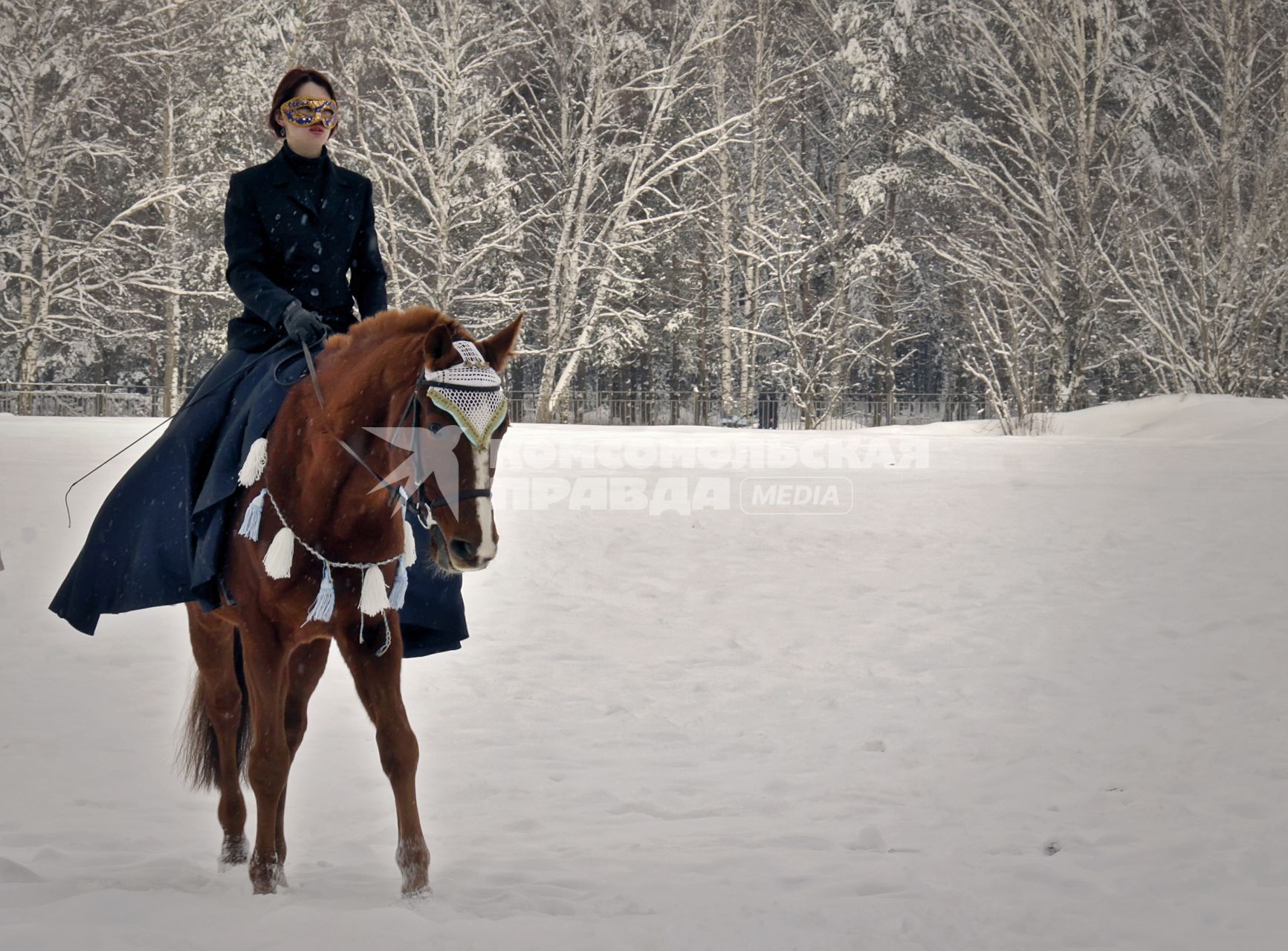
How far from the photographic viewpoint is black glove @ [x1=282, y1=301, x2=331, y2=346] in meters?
4.11

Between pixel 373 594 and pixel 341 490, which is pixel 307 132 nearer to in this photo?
pixel 341 490

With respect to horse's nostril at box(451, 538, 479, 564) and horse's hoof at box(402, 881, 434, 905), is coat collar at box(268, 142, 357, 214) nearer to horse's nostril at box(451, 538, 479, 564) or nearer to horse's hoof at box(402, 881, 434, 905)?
horse's nostril at box(451, 538, 479, 564)

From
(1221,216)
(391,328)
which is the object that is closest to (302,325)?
(391,328)

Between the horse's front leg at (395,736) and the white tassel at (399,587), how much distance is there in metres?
0.12

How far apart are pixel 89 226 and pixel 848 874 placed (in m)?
29.3

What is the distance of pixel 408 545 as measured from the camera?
13.6 ft

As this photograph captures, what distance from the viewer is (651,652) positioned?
8391 millimetres

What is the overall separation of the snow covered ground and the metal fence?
1480cm

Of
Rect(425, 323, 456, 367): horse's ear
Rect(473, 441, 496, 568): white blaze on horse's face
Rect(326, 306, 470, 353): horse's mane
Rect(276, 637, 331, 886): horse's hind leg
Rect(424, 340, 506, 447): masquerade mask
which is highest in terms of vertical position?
Rect(326, 306, 470, 353): horse's mane

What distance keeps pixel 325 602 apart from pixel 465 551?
780 millimetres

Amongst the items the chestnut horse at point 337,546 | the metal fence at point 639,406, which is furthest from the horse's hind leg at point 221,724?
the metal fence at point 639,406

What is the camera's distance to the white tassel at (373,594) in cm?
390

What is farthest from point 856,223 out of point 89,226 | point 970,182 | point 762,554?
point 762,554

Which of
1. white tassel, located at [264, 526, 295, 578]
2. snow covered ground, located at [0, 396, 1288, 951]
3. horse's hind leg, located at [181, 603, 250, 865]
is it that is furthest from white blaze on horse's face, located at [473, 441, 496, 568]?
horse's hind leg, located at [181, 603, 250, 865]
